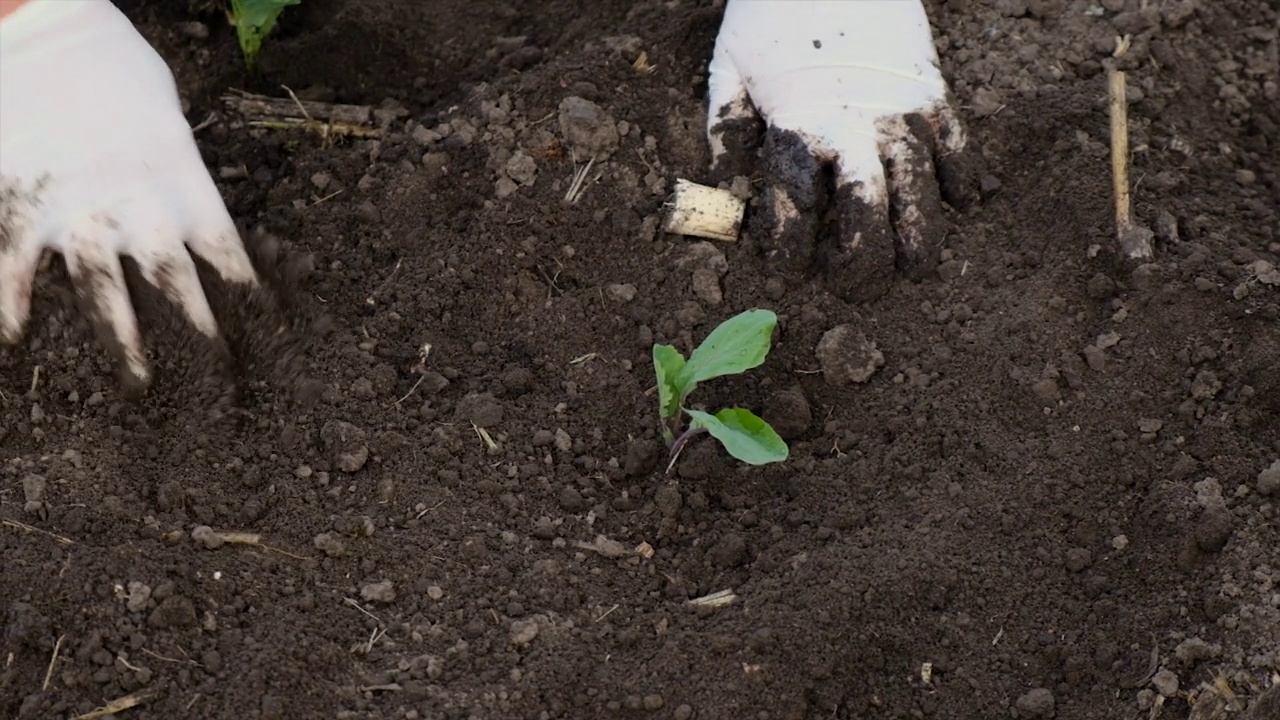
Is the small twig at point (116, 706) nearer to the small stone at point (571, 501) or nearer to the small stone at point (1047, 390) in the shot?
the small stone at point (571, 501)

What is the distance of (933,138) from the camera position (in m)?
2.53

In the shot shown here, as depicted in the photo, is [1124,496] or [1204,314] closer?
[1124,496]

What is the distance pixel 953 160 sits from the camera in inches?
98.6

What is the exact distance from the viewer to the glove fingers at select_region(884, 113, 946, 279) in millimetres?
2406

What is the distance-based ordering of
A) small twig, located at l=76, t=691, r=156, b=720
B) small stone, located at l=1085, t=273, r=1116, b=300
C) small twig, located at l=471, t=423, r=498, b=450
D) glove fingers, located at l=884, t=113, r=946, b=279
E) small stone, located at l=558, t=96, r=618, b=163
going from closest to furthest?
small twig, located at l=76, t=691, r=156, b=720
small twig, located at l=471, t=423, r=498, b=450
small stone, located at l=1085, t=273, r=1116, b=300
glove fingers, located at l=884, t=113, r=946, b=279
small stone, located at l=558, t=96, r=618, b=163

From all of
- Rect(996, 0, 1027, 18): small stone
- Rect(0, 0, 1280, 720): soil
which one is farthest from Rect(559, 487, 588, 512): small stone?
Rect(996, 0, 1027, 18): small stone

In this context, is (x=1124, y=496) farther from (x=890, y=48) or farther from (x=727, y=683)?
(x=890, y=48)

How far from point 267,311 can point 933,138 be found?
1.34m

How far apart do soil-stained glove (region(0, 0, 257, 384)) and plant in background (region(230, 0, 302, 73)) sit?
44 cm

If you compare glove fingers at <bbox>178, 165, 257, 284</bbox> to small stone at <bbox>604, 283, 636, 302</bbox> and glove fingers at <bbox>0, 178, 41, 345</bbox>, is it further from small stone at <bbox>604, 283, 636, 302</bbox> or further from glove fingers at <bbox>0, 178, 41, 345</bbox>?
small stone at <bbox>604, 283, 636, 302</bbox>

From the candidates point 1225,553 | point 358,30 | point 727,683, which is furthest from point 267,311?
point 1225,553

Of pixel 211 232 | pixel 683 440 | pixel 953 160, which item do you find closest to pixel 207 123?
pixel 211 232

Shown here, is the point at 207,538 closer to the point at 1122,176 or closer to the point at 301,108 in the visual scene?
the point at 301,108

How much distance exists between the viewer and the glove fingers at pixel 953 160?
8.19 ft
